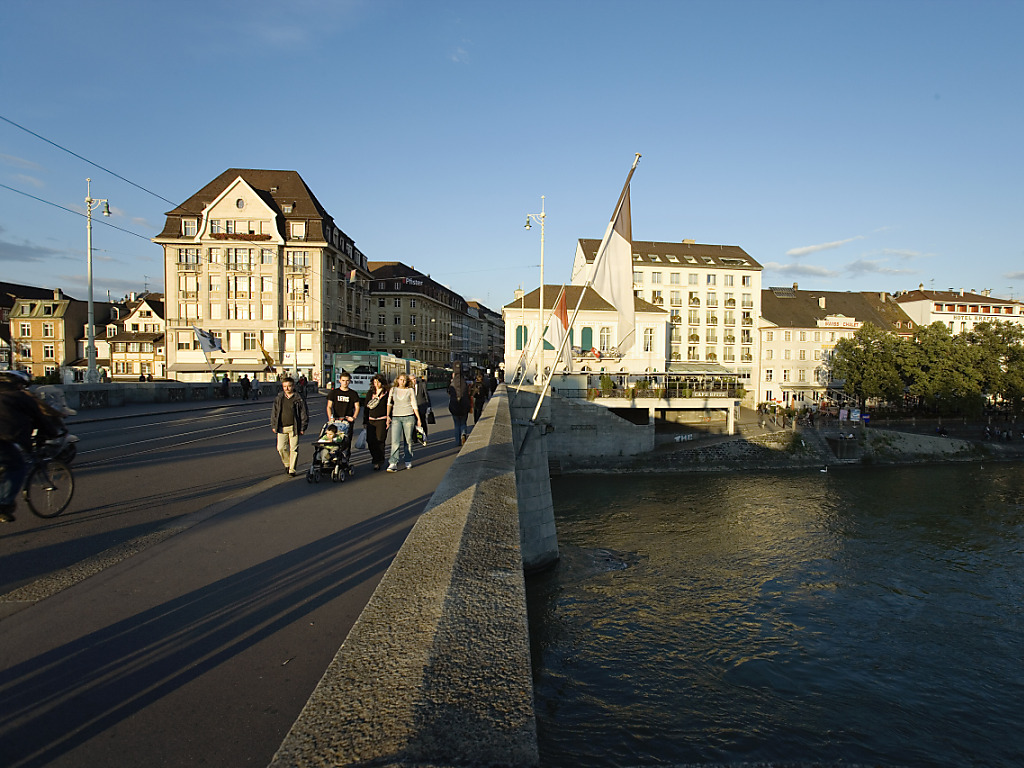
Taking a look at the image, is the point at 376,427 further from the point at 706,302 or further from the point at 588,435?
the point at 706,302

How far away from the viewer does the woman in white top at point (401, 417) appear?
36.6ft

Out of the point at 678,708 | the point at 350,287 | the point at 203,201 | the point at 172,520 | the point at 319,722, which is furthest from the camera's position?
the point at 350,287

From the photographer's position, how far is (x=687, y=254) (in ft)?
258

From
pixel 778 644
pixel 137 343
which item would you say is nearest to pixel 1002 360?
pixel 778 644

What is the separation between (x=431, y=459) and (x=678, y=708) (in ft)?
20.3

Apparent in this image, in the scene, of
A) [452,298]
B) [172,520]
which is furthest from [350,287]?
[172,520]

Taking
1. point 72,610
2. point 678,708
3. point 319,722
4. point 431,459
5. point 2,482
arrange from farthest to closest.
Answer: point 431,459, point 678,708, point 2,482, point 72,610, point 319,722

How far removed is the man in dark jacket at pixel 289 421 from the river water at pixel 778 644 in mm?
5033

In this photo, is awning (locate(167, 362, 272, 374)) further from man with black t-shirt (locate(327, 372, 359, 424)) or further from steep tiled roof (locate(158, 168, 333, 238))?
man with black t-shirt (locate(327, 372, 359, 424))

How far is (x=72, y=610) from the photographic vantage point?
4.45 m

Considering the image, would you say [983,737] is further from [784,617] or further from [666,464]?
[666,464]

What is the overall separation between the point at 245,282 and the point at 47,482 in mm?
60701

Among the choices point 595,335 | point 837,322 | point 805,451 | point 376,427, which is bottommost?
point 805,451

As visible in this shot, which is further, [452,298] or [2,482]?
[452,298]
